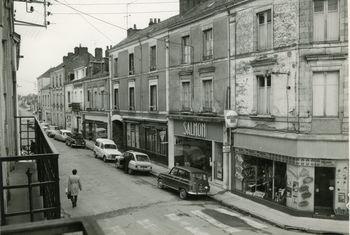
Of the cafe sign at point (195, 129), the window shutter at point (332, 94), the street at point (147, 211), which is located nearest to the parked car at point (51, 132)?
the street at point (147, 211)

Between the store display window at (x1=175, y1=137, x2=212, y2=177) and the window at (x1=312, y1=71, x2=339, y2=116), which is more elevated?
the window at (x1=312, y1=71, x2=339, y2=116)

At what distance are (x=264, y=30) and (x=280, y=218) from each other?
8837 millimetres

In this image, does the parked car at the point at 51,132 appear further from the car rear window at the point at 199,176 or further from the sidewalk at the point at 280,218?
the sidewalk at the point at 280,218

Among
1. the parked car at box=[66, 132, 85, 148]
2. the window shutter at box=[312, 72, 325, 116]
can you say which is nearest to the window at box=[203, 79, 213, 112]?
the window shutter at box=[312, 72, 325, 116]

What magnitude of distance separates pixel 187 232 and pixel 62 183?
11807 millimetres

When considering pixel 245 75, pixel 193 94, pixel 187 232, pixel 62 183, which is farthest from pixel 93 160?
pixel 187 232

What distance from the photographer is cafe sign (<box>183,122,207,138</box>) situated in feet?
82.4

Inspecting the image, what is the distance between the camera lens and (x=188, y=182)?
20766mm

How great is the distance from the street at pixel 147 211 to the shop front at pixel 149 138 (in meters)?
4.91

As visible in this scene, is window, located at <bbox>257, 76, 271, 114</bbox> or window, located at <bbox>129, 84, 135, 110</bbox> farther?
window, located at <bbox>129, 84, 135, 110</bbox>

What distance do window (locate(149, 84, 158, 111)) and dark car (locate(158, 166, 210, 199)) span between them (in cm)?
1079

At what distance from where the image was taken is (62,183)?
24.5 m

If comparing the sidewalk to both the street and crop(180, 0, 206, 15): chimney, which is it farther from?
crop(180, 0, 206, 15): chimney

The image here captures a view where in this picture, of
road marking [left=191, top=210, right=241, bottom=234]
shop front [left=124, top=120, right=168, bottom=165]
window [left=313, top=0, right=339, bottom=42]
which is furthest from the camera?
shop front [left=124, top=120, right=168, bottom=165]
